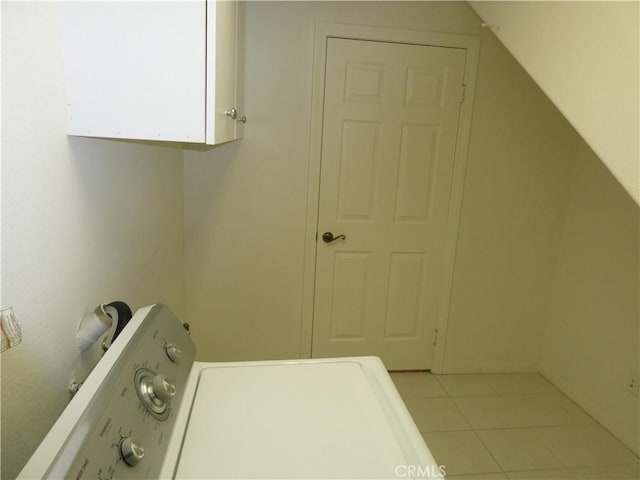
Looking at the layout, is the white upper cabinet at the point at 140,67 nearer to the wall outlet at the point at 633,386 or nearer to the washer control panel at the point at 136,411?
the washer control panel at the point at 136,411

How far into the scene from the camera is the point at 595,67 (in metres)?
1.08

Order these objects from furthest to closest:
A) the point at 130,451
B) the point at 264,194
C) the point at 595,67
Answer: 1. the point at 264,194
2. the point at 595,67
3. the point at 130,451

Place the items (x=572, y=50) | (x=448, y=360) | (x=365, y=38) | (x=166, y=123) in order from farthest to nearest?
(x=448, y=360)
(x=365, y=38)
(x=572, y=50)
(x=166, y=123)

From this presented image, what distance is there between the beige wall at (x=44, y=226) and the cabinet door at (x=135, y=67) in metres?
0.04

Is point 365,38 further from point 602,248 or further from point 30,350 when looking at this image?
point 30,350

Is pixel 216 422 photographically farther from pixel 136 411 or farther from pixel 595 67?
pixel 595 67

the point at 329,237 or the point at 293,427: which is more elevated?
the point at 329,237

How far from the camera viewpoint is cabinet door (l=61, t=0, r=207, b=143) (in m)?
0.84

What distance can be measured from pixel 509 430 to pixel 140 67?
2.41m

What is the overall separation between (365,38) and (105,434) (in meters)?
2.18

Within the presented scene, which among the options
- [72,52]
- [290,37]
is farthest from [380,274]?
[72,52]

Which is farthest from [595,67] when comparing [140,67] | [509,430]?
[509,430]

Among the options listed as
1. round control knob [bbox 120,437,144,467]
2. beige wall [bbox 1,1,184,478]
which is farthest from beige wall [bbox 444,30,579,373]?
round control knob [bbox 120,437,144,467]

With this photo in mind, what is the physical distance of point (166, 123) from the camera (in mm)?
895
